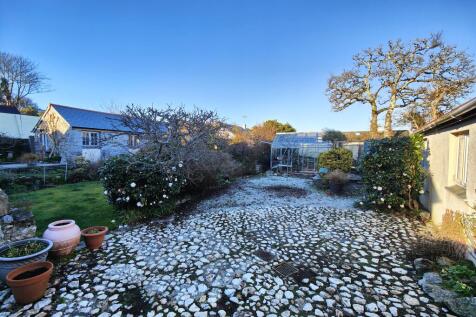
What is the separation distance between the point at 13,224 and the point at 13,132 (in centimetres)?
2850

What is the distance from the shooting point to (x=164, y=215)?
18.9 ft

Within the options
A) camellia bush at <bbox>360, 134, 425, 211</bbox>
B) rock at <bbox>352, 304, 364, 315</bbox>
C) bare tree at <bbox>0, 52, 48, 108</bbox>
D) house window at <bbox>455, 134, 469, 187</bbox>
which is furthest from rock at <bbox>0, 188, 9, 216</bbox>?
bare tree at <bbox>0, 52, 48, 108</bbox>

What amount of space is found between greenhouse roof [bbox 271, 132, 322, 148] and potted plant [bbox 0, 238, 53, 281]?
14.4 m

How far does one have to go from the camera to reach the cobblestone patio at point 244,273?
2365 mm

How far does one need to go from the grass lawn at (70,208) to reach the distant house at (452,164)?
711 centimetres

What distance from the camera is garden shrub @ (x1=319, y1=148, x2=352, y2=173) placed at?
10.5 metres

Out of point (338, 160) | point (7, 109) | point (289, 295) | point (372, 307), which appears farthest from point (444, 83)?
point (7, 109)

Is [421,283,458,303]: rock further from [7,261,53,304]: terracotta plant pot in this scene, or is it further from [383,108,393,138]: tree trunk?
[383,108,393,138]: tree trunk

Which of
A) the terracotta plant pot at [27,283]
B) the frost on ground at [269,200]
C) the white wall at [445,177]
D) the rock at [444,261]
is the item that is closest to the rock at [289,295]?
the rock at [444,261]


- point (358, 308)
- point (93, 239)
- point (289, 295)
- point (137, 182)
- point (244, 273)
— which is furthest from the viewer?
point (137, 182)

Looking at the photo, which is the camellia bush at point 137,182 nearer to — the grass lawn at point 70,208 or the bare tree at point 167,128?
the bare tree at point 167,128

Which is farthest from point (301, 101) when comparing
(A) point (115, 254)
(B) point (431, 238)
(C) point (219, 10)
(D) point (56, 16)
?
(A) point (115, 254)

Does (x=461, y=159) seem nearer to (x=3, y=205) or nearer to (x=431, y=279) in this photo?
(x=431, y=279)

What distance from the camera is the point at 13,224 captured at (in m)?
3.51
